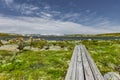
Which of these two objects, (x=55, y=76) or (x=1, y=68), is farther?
(x=1, y=68)

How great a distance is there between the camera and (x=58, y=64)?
72.1 ft

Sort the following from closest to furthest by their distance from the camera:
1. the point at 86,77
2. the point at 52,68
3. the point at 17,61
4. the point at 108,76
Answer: the point at 86,77
the point at 108,76
the point at 52,68
the point at 17,61

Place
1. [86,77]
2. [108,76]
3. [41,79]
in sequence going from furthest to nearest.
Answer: [41,79], [108,76], [86,77]

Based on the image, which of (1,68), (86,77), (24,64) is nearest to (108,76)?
(86,77)

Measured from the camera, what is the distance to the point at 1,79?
1759 centimetres

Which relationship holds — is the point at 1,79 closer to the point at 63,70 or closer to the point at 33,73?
the point at 33,73

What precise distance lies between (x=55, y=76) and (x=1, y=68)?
6.76 meters

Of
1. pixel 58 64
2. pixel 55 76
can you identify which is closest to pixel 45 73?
pixel 55 76

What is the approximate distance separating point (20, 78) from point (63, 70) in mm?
4305

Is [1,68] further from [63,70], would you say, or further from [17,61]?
[63,70]

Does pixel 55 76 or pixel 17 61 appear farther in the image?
pixel 17 61

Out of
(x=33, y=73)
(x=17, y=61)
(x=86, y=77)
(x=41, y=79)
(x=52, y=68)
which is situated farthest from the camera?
(x=17, y=61)

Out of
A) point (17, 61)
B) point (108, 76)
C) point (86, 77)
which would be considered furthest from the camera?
point (17, 61)

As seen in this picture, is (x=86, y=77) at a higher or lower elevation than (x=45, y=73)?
higher
